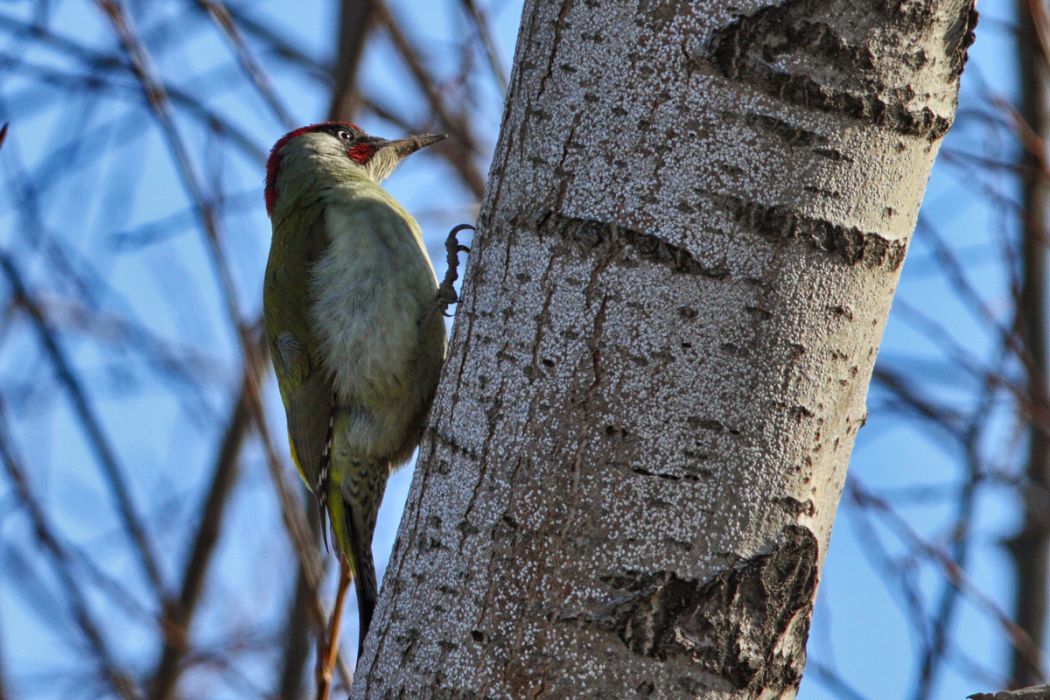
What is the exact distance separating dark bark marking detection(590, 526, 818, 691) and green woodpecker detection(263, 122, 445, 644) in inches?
68.0

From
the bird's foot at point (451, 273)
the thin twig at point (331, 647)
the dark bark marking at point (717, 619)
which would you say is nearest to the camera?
the dark bark marking at point (717, 619)

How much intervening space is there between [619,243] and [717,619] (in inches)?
18.3

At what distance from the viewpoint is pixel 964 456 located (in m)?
4.05

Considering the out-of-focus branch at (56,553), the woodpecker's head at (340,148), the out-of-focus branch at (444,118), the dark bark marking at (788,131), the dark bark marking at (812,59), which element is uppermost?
the out-of-focus branch at (444,118)

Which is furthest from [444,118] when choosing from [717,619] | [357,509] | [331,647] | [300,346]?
[717,619]

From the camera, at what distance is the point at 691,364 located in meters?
1.36

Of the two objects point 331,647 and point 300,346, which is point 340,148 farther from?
point 331,647

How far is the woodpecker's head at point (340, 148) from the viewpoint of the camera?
3994mm

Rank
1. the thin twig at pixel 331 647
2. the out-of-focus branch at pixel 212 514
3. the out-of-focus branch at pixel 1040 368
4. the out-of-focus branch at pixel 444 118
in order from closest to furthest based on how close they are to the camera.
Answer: the thin twig at pixel 331 647 < the out-of-focus branch at pixel 444 118 < the out-of-focus branch at pixel 212 514 < the out-of-focus branch at pixel 1040 368

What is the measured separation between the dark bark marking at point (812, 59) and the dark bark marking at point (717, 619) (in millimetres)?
545

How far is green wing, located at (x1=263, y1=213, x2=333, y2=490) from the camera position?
326cm

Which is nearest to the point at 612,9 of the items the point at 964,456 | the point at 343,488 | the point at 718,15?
the point at 718,15

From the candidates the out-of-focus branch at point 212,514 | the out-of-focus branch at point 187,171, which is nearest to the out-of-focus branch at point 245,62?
the out-of-focus branch at point 187,171

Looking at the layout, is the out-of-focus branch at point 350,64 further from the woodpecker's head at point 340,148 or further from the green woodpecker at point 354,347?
the green woodpecker at point 354,347
